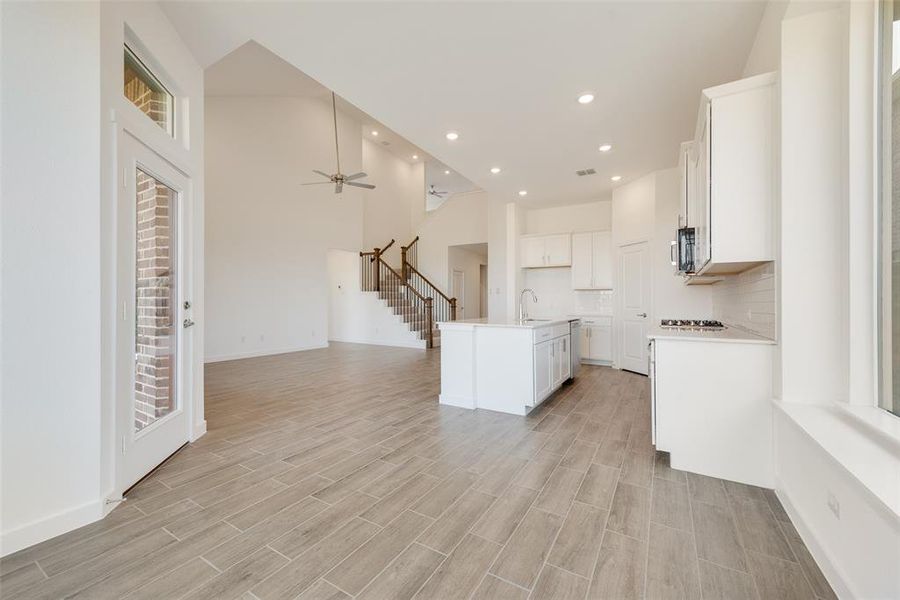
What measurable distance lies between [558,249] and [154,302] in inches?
231

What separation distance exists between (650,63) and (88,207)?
3.74m

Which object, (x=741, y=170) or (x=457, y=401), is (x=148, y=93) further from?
(x=741, y=170)

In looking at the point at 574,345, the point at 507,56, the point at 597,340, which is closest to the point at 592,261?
the point at 597,340

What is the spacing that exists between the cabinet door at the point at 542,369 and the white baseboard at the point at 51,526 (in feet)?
10.2

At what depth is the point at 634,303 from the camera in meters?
5.64

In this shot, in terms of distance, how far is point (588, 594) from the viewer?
1.36m

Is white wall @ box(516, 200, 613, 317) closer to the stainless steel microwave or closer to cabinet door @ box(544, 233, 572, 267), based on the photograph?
cabinet door @ box(544, 233, 572, 267)

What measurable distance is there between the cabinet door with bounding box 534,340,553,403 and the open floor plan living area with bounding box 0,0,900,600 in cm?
6

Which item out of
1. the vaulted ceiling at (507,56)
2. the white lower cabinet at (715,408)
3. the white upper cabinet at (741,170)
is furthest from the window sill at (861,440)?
the vaulted ceiling at (507,56)

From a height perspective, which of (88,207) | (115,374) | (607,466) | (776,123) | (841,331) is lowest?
(607,466)

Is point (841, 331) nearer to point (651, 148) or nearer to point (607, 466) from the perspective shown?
point (607, 466)

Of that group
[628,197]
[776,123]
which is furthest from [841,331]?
[628,197]

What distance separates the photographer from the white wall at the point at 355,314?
28.9ft

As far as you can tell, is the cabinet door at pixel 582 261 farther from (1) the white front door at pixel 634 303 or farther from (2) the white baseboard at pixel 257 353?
(2) the white baseboard at pixel 257 353
